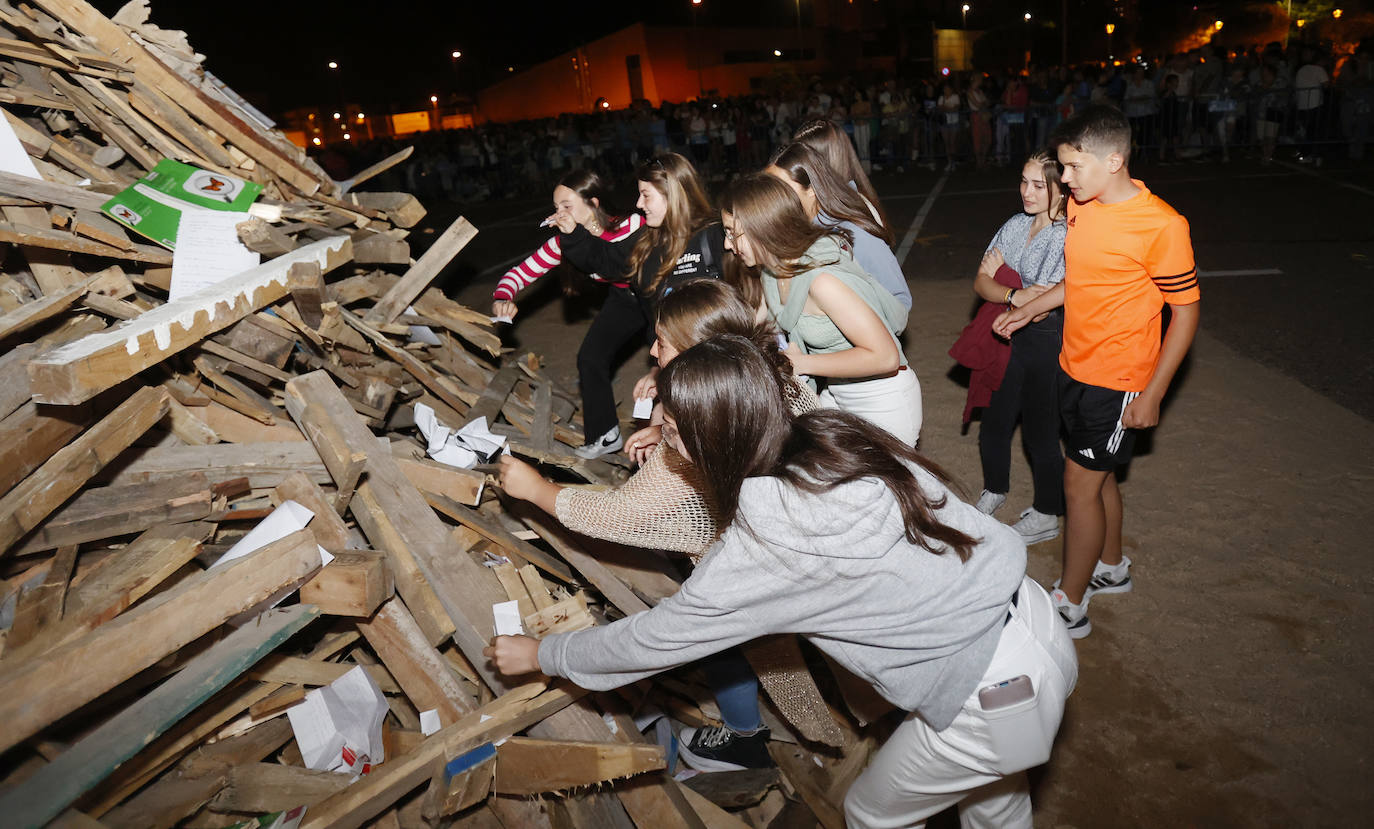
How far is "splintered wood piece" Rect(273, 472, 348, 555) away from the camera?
2.99m

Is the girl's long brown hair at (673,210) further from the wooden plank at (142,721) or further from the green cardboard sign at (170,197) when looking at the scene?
the wooden plank at (142,721)

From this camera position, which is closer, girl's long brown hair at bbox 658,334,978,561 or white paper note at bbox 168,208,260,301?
girl's long brown hair at bbox 658,334,978,561

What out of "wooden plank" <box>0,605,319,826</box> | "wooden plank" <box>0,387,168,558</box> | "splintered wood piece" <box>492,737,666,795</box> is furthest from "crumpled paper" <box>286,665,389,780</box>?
"wooden plank" <box>0,387,168,558</box>

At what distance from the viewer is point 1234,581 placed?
150 inches

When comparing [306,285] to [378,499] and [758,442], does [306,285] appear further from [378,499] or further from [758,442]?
[758,442]

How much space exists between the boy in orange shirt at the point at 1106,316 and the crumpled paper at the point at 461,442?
2.82 m

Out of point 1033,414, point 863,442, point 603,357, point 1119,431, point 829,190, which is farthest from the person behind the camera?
point 603,357

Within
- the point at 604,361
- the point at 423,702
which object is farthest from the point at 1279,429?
the point at 423,702

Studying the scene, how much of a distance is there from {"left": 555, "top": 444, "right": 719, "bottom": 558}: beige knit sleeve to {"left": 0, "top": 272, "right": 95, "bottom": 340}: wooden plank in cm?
254

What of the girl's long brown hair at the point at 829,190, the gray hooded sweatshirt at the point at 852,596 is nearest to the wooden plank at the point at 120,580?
the gray hooded sweatshirt at the point at 852,596

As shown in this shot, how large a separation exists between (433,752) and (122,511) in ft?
5.41

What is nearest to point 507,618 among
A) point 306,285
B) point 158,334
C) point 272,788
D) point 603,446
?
point 272,788

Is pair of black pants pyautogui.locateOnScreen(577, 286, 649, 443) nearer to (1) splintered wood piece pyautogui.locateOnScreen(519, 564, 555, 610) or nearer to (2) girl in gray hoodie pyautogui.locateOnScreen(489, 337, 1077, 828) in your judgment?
(1) splintered wood piece pyautogui.locateOnScreen(519, 564, 555, 610)

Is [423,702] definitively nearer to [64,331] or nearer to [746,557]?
[746,557]
